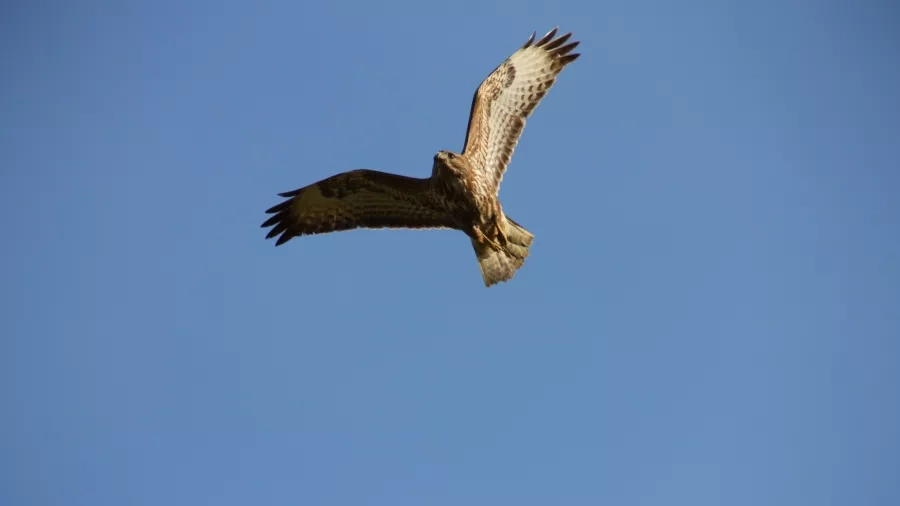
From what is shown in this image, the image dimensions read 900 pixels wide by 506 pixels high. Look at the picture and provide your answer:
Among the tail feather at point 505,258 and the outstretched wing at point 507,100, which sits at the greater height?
the outstretched wing at point 507,100

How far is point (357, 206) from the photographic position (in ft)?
31.1

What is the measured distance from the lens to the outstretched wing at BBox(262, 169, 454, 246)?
903cm

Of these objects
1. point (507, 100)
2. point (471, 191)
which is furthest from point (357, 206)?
point (507, 100)

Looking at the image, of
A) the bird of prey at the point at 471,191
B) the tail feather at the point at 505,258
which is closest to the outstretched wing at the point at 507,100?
the bird of prey at the point at 471,191

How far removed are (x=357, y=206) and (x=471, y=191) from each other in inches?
62.3

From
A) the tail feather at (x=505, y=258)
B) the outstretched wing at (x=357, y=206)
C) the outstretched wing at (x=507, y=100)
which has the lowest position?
the tail feather at (x=505, y=258)

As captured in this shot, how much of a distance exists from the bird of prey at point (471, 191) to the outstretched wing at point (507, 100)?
0.01 metres

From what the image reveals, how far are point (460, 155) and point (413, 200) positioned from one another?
0.78 meters

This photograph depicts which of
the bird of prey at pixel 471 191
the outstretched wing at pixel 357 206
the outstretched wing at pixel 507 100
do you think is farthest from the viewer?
the outstretched wing at pixel 507 100

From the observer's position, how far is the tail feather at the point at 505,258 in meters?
9.12

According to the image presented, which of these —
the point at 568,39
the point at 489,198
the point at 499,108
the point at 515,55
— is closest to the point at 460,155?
the point at 489,198

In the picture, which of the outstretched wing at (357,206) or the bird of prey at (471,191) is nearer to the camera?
the bird of prey at (471,191)

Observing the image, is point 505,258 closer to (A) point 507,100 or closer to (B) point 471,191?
(B) point 471,191

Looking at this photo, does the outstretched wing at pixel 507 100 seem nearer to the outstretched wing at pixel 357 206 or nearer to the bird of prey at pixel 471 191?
the bird of prey at pixel 471 191
